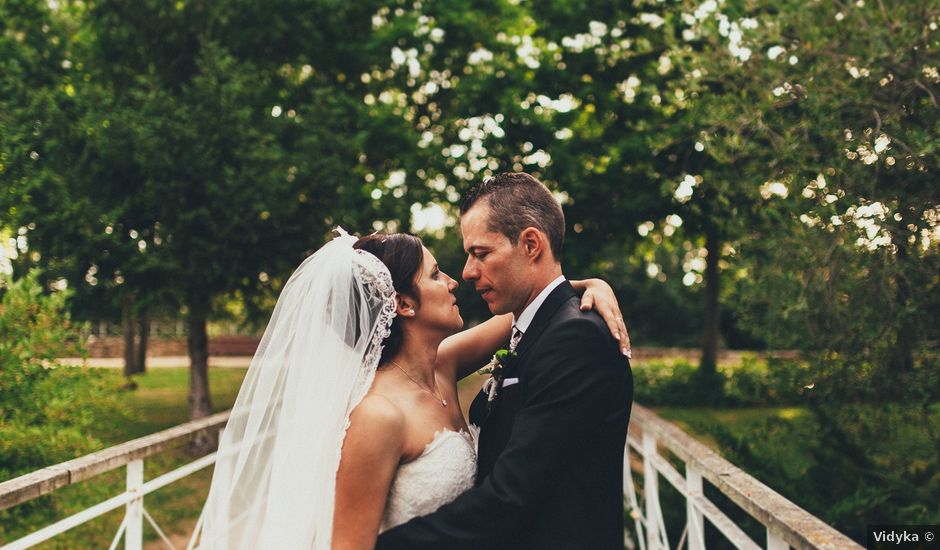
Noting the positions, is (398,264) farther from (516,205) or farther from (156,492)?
(156,492)

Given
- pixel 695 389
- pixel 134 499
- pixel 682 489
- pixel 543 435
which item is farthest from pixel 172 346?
pixel 543 435

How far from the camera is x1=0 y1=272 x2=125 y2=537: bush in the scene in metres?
5.03

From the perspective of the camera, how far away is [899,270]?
4.84 metres

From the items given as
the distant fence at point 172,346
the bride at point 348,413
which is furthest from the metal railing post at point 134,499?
the distant fence at point 172,346

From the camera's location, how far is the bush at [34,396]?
198 inches

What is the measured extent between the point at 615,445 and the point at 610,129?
11.1 metres

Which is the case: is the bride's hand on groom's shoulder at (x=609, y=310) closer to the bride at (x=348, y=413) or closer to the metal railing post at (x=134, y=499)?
the bride at (x=348, y=413)

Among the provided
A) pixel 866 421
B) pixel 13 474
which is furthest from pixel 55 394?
pixel 866 421

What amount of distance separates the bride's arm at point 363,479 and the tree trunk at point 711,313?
546 inches

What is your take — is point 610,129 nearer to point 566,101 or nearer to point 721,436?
point 566,101

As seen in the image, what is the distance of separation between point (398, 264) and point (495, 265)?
1.44ft

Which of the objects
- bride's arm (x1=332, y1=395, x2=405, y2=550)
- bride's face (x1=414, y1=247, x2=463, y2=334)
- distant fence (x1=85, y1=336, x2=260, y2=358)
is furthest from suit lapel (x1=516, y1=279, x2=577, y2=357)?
distant fence (x1=85, y1=336, x2=260, y2=358)

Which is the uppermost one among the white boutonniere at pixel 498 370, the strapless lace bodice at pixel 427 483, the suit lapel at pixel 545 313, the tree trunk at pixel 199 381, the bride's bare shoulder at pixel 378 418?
the suit lapel at pixel 545 313

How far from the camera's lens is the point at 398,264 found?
2.98 meters
